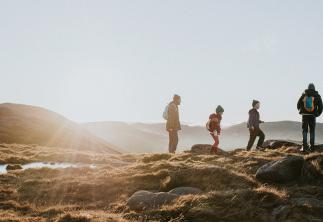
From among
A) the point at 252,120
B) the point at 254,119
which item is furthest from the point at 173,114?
the point at 254,119

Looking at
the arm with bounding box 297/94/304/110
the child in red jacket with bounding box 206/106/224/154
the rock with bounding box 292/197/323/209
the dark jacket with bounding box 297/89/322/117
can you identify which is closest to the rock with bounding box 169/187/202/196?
the rock with bounding box 292/197/323/209

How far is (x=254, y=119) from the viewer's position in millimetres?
24156

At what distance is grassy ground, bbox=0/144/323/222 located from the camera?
11688 mm

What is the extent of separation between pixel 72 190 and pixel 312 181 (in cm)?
921

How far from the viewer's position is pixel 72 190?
17.0 m

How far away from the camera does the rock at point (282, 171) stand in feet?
49.0

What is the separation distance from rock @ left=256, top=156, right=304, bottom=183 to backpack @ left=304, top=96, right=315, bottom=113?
556 centimetres

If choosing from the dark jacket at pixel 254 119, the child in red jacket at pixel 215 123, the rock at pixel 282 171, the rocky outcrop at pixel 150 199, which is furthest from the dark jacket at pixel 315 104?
the rocky outcrop at pixel 150 199

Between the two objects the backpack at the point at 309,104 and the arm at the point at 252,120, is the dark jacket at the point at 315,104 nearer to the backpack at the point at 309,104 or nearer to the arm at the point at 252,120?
the backpack at the point at 309,104

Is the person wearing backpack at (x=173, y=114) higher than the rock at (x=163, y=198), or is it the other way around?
the person wearing backpack at (x=173, y=114)

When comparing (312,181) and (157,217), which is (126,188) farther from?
(312,181)

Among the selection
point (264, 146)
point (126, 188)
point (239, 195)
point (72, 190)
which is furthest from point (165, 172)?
point (264, 146)

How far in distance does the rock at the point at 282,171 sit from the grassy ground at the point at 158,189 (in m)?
0.36

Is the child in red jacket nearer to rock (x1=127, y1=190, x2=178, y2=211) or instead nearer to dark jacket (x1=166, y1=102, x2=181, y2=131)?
dark jacket (x1=166, y1=102, x2=181, y2=131)
